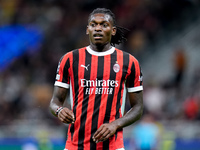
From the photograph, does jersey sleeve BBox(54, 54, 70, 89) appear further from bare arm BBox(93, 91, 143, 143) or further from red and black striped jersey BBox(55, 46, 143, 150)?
bare arm BBox(93, 91, 143, 143)

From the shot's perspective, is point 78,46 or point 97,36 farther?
point 78,46

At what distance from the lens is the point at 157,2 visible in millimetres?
16234

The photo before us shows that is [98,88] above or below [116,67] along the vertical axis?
below

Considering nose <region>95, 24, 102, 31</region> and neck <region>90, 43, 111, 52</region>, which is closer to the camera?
nose <region>95, 24, 102, 31</region>

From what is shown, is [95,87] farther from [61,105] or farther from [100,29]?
[100,29]

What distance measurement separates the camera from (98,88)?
4.81 m

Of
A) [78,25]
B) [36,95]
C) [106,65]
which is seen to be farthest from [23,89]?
[106,65]

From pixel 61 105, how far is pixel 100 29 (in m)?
0.82

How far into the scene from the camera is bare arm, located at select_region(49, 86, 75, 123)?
457cm

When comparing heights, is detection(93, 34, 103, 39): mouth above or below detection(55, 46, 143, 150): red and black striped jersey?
above

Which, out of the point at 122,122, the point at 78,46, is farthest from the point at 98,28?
the point at 78,46

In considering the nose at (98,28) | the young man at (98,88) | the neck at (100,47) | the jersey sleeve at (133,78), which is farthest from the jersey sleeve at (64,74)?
the jersey sleeve at (133,78)

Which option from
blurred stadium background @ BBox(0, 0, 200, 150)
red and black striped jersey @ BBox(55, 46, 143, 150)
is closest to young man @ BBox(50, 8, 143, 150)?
red and black striped jersey @ BBox(55, 46, 143, 150)

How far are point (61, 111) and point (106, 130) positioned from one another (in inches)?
17.6
